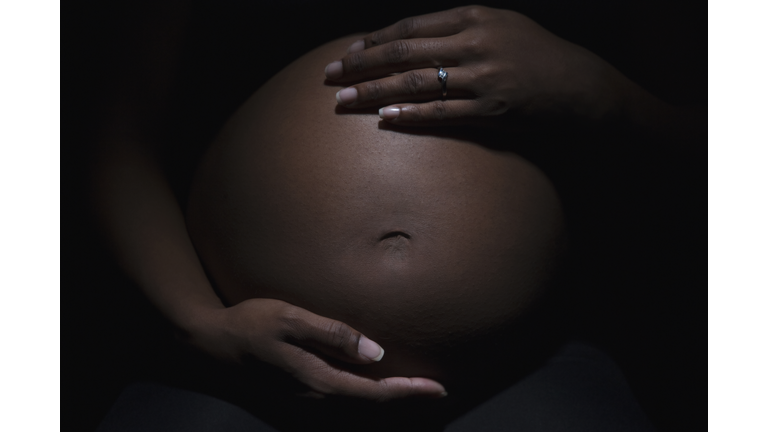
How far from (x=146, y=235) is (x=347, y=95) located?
37cm

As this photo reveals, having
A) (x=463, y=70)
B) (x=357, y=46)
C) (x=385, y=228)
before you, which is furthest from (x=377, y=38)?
(x=385, y=228)

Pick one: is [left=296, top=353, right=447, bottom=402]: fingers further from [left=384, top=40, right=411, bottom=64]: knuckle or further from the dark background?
[left=384, top=40, right=411, bottom=64]: knuckle

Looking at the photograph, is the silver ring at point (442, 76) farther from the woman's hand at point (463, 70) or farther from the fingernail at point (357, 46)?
the fingernail at point (357, 46)

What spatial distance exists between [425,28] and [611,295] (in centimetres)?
64

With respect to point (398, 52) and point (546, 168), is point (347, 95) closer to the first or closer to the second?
point (398, 52)

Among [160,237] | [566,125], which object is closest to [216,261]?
[160,237]

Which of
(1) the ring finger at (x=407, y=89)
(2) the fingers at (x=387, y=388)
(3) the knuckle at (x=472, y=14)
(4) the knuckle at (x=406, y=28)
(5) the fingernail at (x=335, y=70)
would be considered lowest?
(2) the fingers at (x=387, y=388)

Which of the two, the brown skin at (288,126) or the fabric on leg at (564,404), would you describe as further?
the fabric on leg at (564,404)

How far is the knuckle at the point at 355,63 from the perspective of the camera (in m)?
0.64

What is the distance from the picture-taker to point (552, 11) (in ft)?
2.67

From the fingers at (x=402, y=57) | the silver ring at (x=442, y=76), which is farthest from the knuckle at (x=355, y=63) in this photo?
the silver ring at (x=442, y=76)

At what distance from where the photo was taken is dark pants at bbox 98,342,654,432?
2.28 feet

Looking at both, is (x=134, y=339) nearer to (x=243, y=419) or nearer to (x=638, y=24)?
(x=243, y=419)

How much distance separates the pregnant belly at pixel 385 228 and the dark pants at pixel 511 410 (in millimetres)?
174
